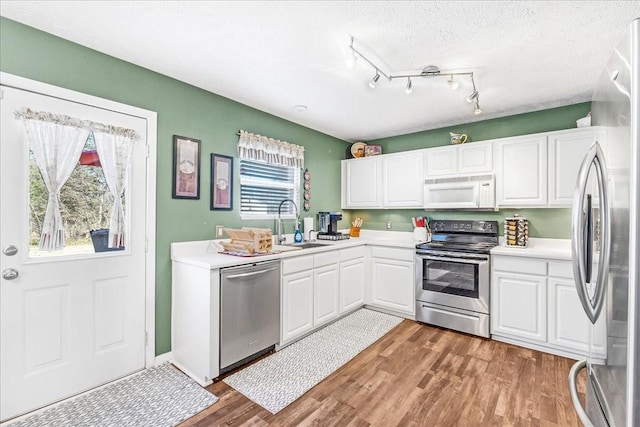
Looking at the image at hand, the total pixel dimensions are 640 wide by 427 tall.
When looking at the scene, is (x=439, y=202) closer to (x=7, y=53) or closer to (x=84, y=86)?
(x=84, y=86)

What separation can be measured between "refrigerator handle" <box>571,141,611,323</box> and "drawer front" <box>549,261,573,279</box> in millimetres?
2082

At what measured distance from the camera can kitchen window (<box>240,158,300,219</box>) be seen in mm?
3222

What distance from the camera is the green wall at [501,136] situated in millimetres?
3193

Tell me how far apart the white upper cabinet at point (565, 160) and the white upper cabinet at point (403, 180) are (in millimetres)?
1372

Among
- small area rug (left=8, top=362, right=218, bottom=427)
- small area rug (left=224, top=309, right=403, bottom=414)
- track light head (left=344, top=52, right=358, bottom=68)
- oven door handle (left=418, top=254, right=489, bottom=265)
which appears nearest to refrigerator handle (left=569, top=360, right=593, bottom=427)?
small area rug (left=224, top=309, right=403, bottom=414)

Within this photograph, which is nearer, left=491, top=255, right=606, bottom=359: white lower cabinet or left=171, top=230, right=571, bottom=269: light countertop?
left=171, top=230, right=571, bottom=269: light countertop

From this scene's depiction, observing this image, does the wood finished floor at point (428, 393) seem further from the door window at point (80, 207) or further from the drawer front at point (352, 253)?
the door window at point (80, 207)

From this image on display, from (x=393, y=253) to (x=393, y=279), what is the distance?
333 millimetres

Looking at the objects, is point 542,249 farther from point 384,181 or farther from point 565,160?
point 384,181

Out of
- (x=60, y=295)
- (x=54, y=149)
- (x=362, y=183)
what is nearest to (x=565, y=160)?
(x=362, y=183)

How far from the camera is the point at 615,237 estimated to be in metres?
0.83

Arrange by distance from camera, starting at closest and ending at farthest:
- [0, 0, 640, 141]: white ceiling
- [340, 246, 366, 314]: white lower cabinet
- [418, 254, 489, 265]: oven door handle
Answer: [0, 0, 640, 141]: white ceiling → [418, 254, 489, 265]: oven door handle → [340, 246, 366, 314]: white lower cabinet

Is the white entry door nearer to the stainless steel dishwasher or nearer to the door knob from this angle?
the door knob

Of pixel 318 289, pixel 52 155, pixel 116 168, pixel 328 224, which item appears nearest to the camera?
pixel 52 155
